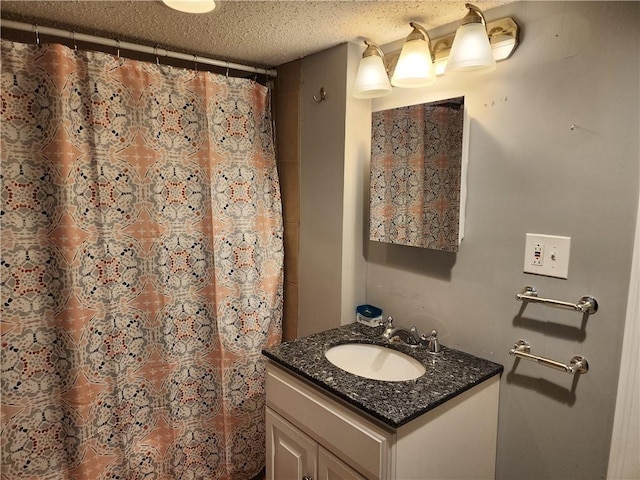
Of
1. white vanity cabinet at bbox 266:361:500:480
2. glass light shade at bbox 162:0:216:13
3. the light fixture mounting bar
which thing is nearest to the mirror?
the light fixture mounting bar

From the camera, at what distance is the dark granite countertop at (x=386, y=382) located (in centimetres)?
114

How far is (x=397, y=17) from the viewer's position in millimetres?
1414

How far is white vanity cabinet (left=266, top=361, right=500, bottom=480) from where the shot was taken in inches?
44.7

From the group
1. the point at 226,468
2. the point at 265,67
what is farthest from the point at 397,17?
the point at 226,468

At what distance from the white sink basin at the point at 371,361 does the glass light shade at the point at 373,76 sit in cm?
97

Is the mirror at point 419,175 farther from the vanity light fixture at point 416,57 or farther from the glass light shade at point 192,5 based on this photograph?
the glass light shade at point 192,5

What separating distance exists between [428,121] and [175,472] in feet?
5.89

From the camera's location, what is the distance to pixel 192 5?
4.25 ft

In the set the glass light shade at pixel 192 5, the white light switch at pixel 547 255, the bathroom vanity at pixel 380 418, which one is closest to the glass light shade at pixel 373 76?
the glass light shade at pixel 192 5

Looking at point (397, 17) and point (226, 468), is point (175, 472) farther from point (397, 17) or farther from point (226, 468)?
point (397, 17)

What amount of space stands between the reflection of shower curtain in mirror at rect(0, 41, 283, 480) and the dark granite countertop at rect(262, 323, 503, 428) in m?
0.50

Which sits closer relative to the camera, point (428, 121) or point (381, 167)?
point (428, 121)

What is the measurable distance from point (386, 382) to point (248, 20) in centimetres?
131

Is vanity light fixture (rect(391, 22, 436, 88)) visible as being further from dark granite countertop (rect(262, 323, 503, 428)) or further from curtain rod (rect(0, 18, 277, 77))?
dark granite countertop (rect(262, 323, 503, 428))
